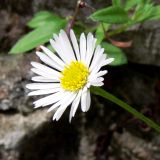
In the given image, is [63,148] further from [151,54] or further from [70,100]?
[70,100]

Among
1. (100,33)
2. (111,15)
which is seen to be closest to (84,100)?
(111,15)

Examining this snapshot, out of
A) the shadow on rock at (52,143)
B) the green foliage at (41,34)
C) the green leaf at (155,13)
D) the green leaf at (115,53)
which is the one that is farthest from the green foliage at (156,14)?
the shadow on rock at (52,143)

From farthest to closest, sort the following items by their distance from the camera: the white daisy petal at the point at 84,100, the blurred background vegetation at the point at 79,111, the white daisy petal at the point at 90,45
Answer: the blurred background vegetation at the point at 79,111 → the white daisy petal at the point at 90,45 → the white daisy petal at the point at 84,100

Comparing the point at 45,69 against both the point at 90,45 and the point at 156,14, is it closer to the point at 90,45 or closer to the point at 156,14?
the point at 90,45

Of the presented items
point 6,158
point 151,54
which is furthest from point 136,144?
point 6,158

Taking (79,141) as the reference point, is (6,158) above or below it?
above

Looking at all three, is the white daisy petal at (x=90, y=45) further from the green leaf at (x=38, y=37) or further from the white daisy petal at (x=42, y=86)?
the green leaf at (x=38, y=37)
